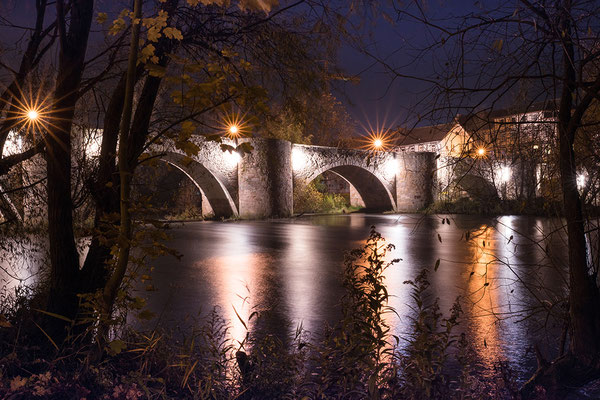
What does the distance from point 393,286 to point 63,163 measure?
4.44 m

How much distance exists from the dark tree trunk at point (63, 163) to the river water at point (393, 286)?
1.01 m

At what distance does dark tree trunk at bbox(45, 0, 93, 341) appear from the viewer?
145 inches

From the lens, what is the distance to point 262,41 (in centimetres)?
445

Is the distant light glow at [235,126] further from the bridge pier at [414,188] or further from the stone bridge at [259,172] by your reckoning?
the bridge pier at [414,188]

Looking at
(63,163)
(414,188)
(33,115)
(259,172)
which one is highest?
(259,172)

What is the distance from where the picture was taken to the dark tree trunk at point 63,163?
145 inches

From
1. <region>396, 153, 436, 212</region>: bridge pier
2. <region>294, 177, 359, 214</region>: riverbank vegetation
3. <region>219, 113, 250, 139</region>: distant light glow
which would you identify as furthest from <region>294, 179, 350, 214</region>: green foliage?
<region>219, 113, 250, 139</region>: distant light glow

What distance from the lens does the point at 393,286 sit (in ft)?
22.4

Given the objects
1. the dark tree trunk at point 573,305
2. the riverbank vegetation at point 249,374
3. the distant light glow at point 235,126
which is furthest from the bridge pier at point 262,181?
the dark tree trunk at point 573,305

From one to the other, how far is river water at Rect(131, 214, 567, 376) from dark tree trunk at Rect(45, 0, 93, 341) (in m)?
1.01

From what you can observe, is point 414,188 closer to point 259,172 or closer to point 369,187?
point 369,187

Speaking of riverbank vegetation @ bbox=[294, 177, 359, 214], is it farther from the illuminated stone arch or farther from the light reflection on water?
the light reflection on water

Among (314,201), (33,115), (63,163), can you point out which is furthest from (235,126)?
(314,201)

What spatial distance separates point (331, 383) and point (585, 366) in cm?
155
